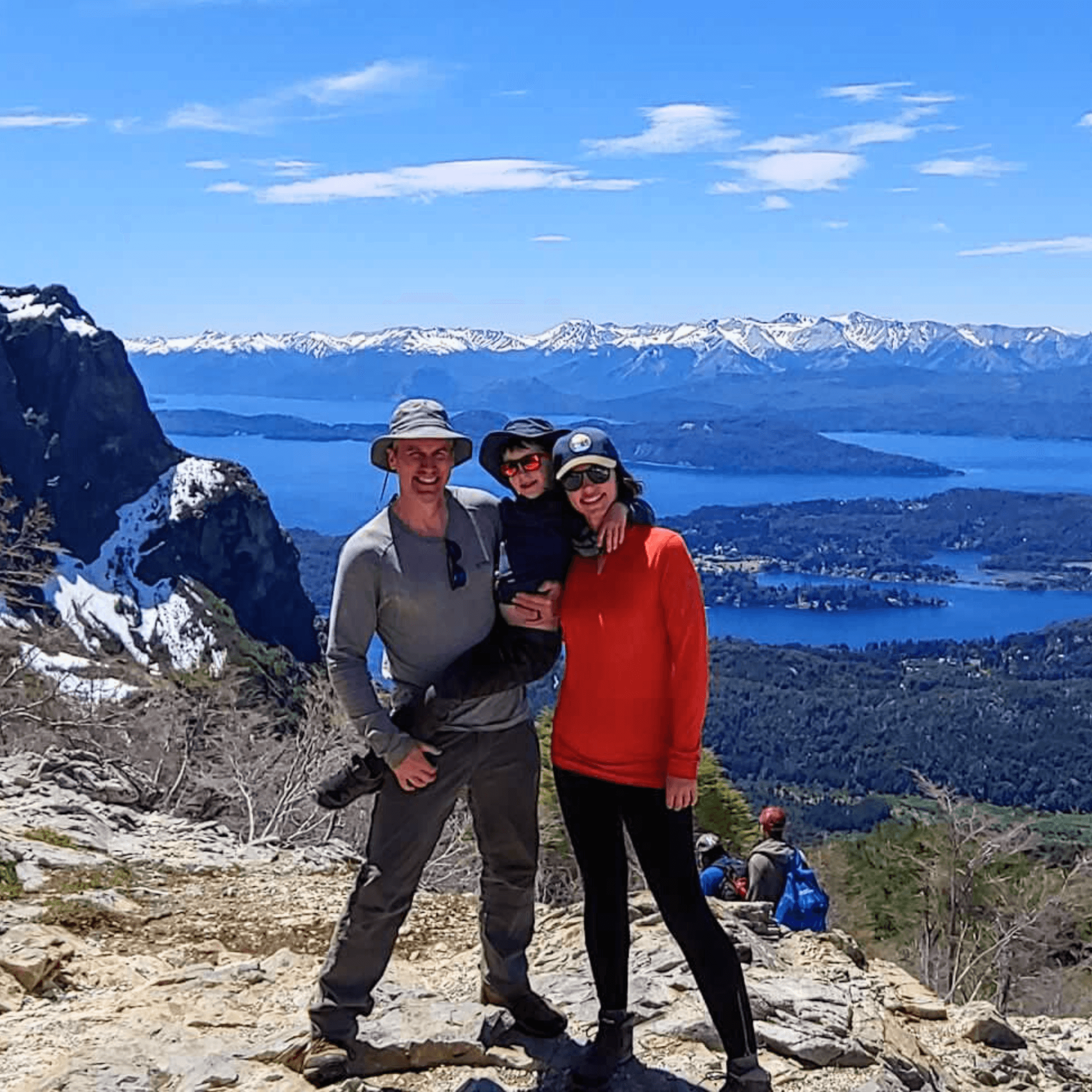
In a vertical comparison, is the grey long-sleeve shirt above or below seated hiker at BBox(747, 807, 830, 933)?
above

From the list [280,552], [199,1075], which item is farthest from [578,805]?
[280,552]

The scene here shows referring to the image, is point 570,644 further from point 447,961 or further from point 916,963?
point 916,963

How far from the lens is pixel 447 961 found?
6.21 metres

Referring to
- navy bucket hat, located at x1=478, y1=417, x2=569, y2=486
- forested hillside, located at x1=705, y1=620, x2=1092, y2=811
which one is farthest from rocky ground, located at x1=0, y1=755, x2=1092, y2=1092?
forested hillside, located at x1=705, y1=620, x2=1092, y2=811

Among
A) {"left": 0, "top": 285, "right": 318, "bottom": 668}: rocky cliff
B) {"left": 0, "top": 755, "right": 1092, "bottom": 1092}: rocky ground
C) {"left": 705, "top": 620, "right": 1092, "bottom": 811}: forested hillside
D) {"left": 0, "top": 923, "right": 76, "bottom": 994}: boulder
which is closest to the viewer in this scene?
{"left": 0, "top": 755, "right": 1092, "bottom": 1092}: rocky ground

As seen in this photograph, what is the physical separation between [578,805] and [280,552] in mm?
98870

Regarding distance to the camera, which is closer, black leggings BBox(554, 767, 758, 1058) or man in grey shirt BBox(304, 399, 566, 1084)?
black leggings BBox(554, 767, 758, 1058)

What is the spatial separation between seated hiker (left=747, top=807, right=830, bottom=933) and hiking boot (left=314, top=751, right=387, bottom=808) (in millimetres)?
3322

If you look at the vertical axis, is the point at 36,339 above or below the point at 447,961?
above

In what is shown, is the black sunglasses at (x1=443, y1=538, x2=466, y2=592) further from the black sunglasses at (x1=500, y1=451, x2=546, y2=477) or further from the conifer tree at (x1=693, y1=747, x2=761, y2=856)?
the conifer tree at (x1=693, y1=747, x2=761, y2=856)

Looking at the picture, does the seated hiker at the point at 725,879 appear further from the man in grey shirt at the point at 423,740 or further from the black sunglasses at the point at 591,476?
the black sunglasses at the point at 591,476

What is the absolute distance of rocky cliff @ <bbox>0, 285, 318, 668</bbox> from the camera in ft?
317

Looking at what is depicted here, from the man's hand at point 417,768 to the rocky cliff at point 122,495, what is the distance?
290ft

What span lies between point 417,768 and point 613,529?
1.03 metres
